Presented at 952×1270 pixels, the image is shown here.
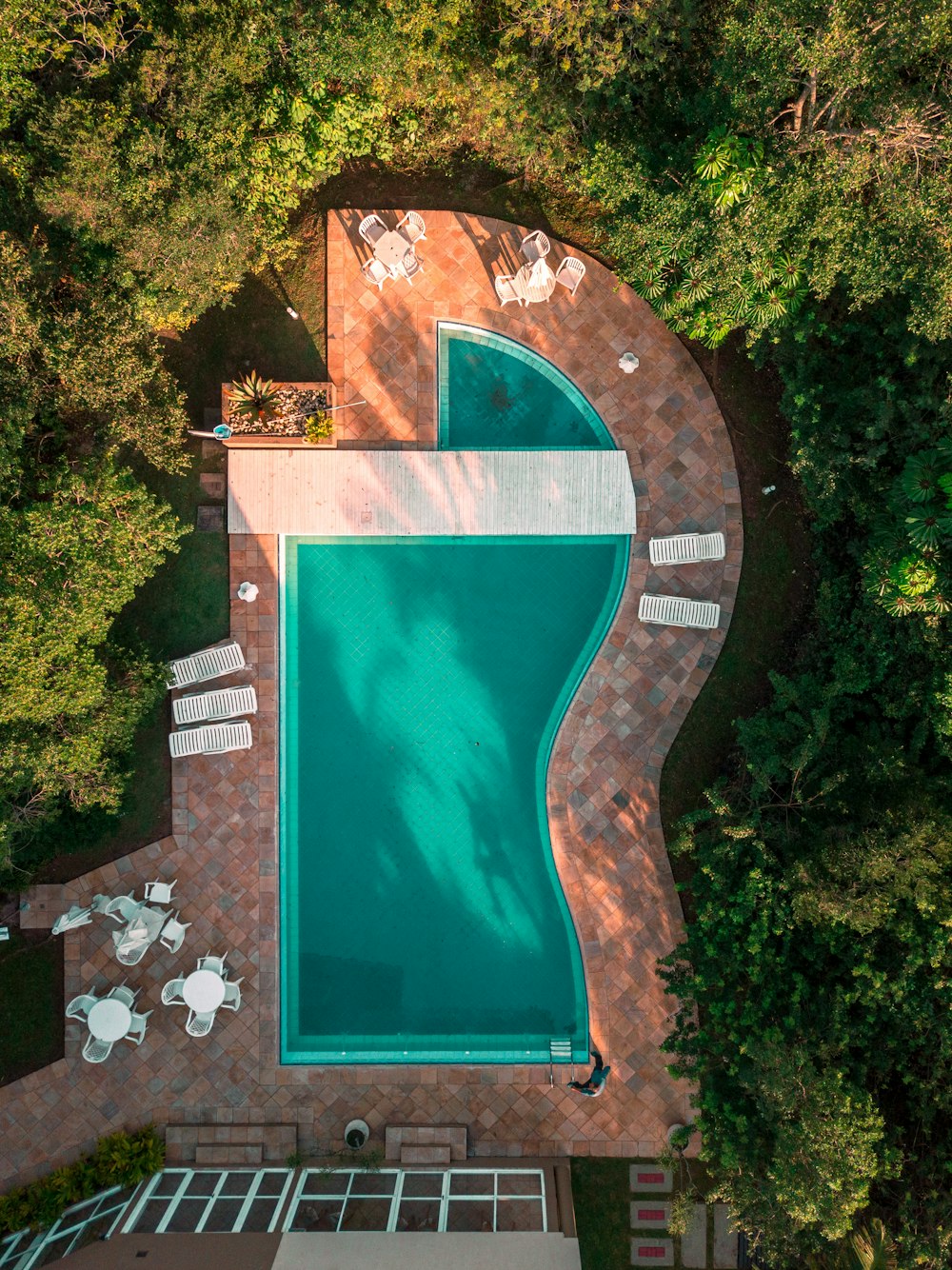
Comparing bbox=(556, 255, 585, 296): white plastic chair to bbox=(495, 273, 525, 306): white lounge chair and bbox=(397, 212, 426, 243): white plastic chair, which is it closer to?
bbox=(495, 273, 525, 306): white lounge chair

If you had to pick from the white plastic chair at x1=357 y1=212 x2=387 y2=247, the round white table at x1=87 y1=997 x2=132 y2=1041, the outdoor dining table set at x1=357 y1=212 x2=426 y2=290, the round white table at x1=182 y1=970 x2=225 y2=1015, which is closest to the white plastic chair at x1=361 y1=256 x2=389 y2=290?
the outdoor dining table set at x1=357 y1=212 x2=426 y2=290

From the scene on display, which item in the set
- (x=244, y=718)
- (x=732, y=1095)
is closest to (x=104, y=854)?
(x=244, y=718)

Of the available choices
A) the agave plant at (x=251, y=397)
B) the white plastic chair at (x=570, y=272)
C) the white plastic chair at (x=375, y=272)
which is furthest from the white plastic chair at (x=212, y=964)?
the white plastic chair at (x=570, y=272)

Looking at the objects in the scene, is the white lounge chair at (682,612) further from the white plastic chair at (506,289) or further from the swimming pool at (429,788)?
the white plastic chair at (506,289)

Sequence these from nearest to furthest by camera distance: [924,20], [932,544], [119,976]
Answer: [924,20] < [932,544] < [119,976]

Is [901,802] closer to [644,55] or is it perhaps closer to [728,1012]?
[728,1012]

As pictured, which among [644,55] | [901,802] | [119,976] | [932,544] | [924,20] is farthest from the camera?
[119,976]
